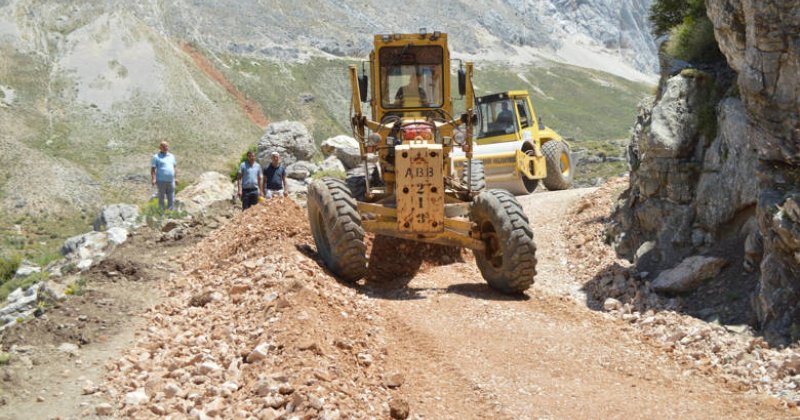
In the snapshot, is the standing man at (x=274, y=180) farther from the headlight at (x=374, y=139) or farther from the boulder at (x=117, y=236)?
the headlight at (x=374, y=139)

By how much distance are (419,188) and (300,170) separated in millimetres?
13894

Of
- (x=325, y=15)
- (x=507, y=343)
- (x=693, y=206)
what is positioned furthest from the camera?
(x=325, y=15)

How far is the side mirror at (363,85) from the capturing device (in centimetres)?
1124

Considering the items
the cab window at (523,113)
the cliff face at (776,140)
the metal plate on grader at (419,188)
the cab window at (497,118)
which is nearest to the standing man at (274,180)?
the metal plate on grader at (419,188)

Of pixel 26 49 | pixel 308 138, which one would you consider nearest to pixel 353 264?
pixel 308 138

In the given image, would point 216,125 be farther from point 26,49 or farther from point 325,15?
point 325,15

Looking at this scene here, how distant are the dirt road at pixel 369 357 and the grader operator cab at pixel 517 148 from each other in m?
7.86

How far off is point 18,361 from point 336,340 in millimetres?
2714

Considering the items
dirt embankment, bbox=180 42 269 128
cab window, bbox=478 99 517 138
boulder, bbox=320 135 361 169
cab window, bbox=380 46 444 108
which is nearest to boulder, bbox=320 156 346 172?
boulder, bbox=320 135 361 169

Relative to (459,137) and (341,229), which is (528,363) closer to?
(341,229)

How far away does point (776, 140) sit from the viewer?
347 inches

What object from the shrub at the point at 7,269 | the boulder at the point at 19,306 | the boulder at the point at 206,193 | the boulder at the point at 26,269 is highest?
the boulder at the point at 206,193

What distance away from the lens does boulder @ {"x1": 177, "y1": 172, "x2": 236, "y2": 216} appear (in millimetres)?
19859

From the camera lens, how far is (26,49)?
66938 mm
